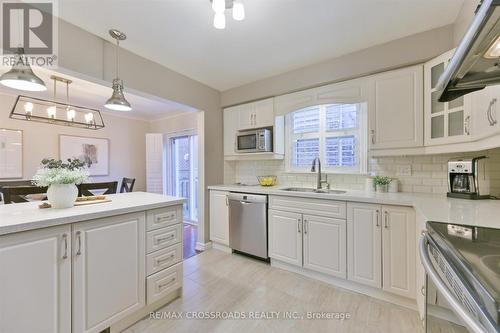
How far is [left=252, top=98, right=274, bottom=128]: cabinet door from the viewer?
3.03 metres

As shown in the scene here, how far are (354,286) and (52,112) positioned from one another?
443cm

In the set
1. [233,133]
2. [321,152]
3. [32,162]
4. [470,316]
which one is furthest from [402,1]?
[32,162]

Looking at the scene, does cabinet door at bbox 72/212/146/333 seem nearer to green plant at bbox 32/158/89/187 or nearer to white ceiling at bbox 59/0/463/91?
green plant at bbox 32/158/89/187

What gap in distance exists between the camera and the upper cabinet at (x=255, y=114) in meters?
3.04

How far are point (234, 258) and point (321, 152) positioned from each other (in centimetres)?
187

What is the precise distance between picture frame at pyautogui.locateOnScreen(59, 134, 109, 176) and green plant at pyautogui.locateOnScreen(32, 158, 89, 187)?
3344mm

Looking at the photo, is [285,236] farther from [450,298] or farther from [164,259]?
[450,298]

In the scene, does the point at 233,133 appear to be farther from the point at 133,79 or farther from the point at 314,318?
the point at 314,318

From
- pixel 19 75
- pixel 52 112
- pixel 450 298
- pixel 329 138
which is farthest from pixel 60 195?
pixel 329 138

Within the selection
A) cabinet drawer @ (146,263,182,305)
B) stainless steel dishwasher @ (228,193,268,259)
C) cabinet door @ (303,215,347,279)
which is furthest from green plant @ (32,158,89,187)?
cabinet door @ (303,215,347,279)

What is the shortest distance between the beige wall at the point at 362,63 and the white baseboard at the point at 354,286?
218 cm

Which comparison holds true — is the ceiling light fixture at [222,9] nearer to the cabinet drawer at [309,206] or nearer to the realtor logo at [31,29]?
the realtor logo at [31,29]

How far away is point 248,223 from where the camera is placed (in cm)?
276

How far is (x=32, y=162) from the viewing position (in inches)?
148
